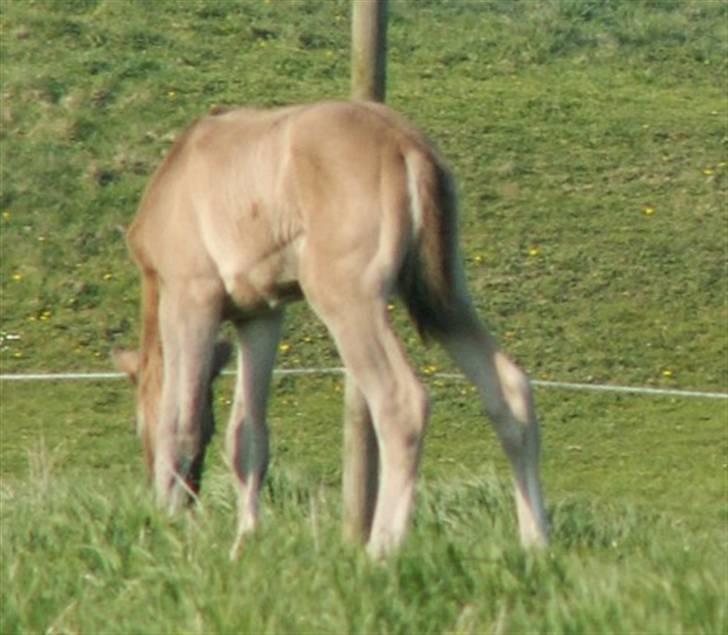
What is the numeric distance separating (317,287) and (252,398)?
33.2 inches

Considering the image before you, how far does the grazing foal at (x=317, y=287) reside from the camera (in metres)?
7.14

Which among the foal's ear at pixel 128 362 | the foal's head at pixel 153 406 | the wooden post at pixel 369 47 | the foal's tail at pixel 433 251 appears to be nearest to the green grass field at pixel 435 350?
the foal's head at pixel 153 406

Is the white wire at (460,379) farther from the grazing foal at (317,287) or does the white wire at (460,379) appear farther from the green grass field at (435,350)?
the grazing foal at (317,287)

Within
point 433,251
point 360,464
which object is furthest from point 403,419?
point 360,464

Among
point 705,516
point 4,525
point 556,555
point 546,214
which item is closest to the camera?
point 556,555

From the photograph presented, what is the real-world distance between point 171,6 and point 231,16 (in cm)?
51

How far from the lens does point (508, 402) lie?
24.1 feet

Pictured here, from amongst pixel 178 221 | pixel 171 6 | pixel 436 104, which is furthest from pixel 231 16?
pixel 178 221

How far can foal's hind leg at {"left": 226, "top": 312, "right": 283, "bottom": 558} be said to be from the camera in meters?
7.89

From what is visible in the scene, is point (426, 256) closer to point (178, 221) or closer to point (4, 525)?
point (178, 221)

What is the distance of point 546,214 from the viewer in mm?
15812

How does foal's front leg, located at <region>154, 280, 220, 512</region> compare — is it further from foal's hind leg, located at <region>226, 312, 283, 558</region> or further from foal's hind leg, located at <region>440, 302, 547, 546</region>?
foal's hind leg, located at <region>440, 302, 547, 546</region>

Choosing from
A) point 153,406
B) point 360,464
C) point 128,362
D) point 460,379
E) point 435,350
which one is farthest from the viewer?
point 435,350

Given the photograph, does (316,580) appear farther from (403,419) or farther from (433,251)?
(433,251)
